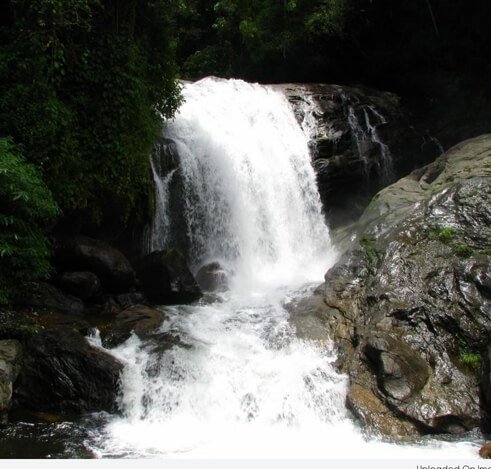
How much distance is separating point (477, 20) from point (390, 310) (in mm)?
12765

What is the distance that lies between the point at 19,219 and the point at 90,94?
3162 mm

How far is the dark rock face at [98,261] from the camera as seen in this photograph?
9.49m

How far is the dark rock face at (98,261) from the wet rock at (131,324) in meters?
0.99

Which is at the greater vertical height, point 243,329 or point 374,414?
point 243,329

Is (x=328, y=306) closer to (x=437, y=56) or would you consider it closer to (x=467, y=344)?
(x=467, y=344)

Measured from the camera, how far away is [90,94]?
9406 mm

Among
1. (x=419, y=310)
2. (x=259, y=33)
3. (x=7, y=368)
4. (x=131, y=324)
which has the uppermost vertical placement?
(x=259, y=33)

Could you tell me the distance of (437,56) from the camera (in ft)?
58.7

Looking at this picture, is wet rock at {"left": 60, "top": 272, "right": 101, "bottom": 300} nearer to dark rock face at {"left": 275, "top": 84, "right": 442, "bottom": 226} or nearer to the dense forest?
the dense forest

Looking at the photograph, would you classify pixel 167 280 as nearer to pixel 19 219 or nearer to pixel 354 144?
pixel 19 219

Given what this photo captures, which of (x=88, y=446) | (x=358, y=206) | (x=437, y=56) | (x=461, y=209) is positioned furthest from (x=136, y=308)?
(x=437, y=56)

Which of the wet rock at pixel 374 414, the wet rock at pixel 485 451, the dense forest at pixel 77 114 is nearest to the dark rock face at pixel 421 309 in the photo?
the wet rock at pixel 374 414

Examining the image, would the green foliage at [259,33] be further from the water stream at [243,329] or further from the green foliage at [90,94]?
the green foliage at [90,94]

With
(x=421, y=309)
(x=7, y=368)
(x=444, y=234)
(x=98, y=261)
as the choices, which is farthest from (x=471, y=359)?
(x=98, y=261)
